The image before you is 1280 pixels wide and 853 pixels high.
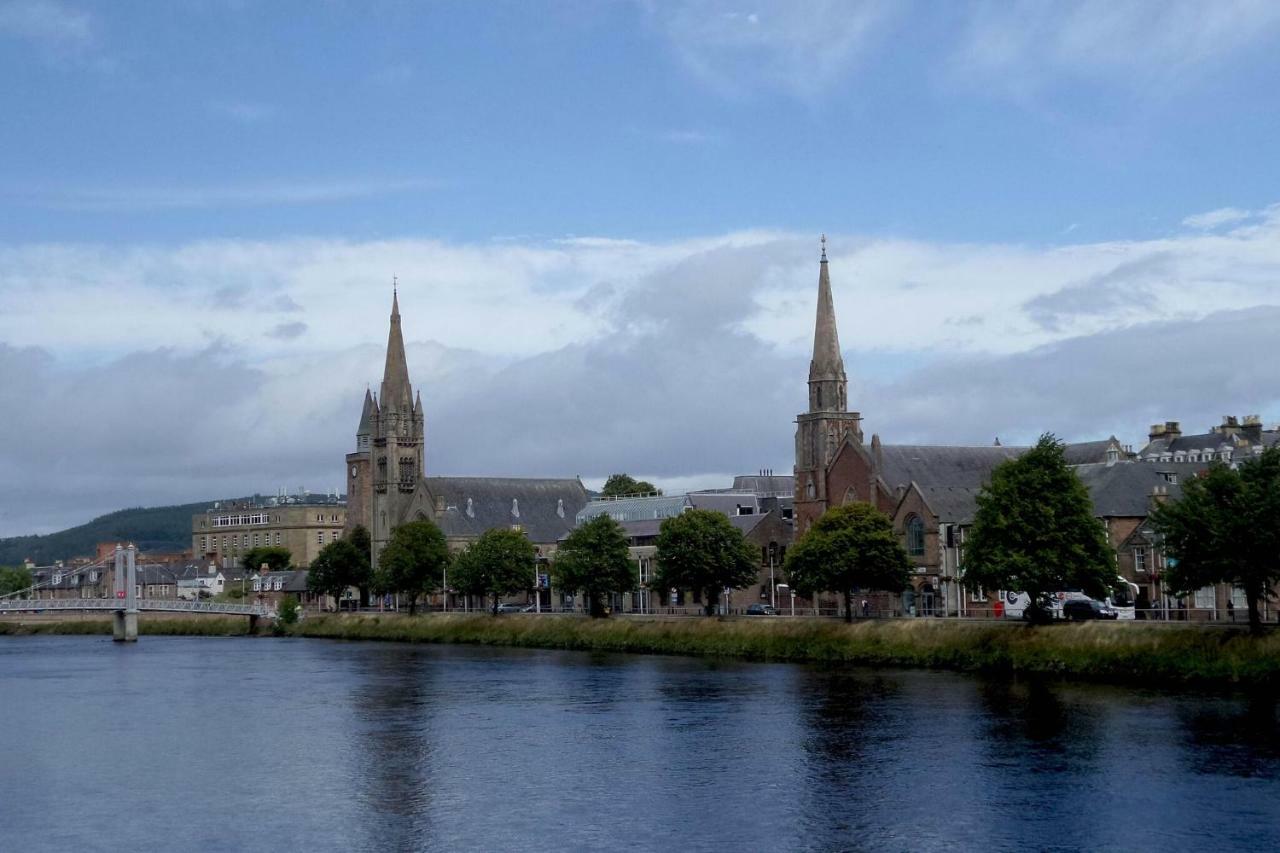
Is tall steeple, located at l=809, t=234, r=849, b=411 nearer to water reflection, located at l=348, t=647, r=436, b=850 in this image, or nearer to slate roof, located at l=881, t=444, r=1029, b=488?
slate roof, located at l=881, t=444, r=1029, b=488

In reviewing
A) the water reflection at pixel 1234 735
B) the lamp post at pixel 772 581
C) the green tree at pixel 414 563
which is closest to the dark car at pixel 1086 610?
the water reflection at pixel 1234 735

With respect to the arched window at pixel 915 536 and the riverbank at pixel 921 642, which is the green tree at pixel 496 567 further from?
the arched window at pixel 915 536

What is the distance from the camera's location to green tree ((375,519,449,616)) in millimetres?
162875

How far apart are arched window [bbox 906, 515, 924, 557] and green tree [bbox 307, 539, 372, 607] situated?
85740 mm

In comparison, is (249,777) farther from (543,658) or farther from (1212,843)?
(543,658)

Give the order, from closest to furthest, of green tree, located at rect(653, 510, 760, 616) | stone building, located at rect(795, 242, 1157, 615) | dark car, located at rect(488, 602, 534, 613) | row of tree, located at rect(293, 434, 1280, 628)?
row of tree, located at rect(293, 434, 1280, 628) < stone building, located at rect(795, 242, 1157, 615) < green tree, located at rect(653, 510, 760, 616) < dark car, located at rect(488, 602, 534, 613)

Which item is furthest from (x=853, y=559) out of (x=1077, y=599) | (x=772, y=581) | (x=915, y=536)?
(x=772, y=581)

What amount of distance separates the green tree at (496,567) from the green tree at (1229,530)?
80.4 metres

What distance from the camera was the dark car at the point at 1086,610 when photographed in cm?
9344

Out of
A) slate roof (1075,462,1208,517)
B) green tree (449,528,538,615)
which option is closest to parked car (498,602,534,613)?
green tree (449,528,538,615)

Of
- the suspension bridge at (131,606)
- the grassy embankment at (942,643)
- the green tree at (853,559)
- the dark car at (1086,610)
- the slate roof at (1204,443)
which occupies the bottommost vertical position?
the grassy embankment at (942,643)

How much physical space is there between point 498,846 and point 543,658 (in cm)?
7226

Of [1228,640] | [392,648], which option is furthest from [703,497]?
[1228,640]

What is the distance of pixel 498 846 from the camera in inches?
1764
